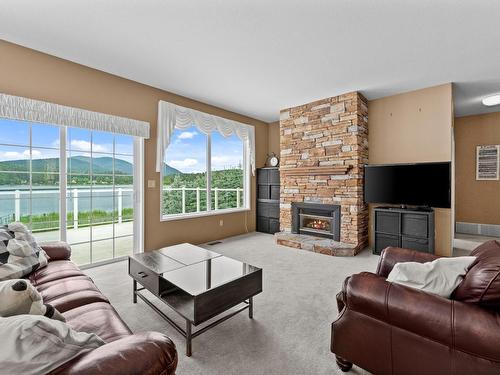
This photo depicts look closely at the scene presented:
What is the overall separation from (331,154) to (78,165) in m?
3.92

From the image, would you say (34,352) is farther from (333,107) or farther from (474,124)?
(474,124)

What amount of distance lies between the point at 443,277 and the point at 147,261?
7.39 ft

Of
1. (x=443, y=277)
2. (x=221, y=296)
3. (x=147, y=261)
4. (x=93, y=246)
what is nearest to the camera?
(x=443, y=277)

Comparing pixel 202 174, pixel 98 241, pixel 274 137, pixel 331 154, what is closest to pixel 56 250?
pixel 98 241

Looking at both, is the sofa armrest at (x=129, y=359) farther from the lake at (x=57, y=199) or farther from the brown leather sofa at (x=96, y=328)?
the lake at (x=57, y=199)

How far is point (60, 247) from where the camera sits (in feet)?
7.61

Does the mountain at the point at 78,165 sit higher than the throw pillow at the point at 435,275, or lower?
higher

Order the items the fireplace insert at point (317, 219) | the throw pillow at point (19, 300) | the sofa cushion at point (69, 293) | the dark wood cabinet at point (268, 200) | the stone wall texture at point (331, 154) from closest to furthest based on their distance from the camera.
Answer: the throw pillow at point (19, 300)
the sofa cushion at point (69, 293)
the stone wall texture at point (331, 154)
the fireplace insert at point (317, 219)
the dark wood cabinet at point (268, 200)

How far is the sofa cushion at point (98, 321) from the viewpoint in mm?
1218

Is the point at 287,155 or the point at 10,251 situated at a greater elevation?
the point at 287,155

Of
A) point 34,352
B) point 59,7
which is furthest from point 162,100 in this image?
point 34,352

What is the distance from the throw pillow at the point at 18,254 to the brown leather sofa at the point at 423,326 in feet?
7.38

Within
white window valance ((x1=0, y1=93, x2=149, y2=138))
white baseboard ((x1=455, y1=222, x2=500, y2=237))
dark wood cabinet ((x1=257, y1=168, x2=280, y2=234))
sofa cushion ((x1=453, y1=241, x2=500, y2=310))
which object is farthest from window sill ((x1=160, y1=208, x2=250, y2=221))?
white baseboard ((x1=455, y1=222, x2=500, y2=237))

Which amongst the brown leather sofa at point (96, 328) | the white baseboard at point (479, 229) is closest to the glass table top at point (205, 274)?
the brown leather sofa at point (96, 328)
